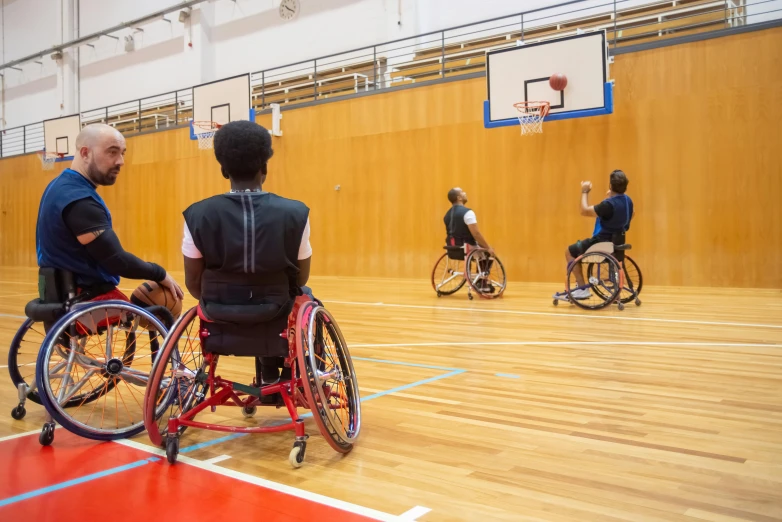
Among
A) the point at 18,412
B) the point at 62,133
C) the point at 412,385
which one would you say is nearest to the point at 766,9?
the point at 412,385

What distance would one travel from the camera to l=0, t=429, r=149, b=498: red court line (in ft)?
5.90

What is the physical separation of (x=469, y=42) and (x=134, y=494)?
29.9 ft

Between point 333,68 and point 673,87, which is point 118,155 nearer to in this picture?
point 673,87

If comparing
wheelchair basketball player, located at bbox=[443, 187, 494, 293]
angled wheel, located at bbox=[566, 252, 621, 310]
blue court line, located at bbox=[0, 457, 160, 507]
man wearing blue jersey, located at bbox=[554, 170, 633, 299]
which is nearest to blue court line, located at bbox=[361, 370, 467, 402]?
blue court line, located at bbox=[0, 457, 160, 507]

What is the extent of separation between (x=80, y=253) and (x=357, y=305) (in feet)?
13.3

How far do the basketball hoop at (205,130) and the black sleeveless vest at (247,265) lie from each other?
906 cm

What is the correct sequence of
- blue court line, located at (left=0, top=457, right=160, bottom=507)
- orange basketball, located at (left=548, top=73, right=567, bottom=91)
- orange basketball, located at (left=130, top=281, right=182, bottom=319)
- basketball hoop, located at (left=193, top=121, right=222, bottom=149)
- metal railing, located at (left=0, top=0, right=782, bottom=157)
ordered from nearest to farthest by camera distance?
blue court line, located at (left=0, top=457, right=160, bottom=507) < orange basketball, located at (left=130, top=281, right=182, bottom=319) < orange basketball, located at (left=548, top=73, right=567, bottom=91) < metal railing, located at (left=0, top=0, right=782, bottom=157) < basketball hoop, located at (left=193, top=121, right=222, bottom=149)

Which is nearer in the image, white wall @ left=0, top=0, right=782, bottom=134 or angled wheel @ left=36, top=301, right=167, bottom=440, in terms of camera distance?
angled wheel @ left=36, top=301, right=167, bottom=440

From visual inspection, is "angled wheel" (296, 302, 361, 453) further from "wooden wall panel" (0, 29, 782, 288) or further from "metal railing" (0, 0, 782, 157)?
"wooden wall panel" (0, 29, 782, 288)

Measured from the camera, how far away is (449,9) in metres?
10.5

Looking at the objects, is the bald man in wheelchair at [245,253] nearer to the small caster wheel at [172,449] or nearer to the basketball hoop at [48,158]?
the small caster wheel at [172,449]

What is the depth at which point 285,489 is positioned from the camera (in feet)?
5.62

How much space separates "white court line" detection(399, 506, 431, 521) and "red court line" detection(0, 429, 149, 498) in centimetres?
89

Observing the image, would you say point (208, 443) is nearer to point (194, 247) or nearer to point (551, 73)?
point (194, 247)
